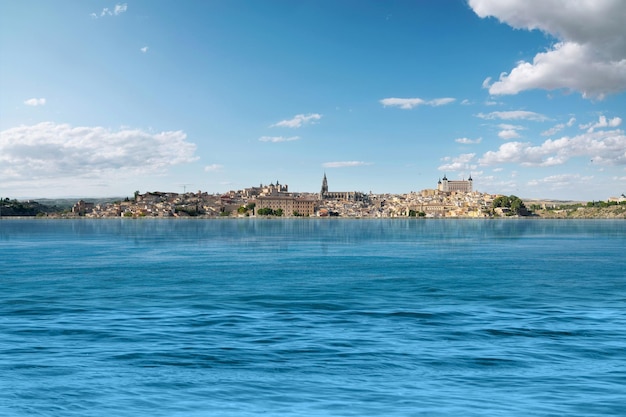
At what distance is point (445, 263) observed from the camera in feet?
143

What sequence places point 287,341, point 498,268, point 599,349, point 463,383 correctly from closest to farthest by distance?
point 463,383
point 599,349
point 287,341
point 498,268

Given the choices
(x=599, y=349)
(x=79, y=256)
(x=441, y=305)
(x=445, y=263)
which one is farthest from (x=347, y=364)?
(x=79, y=256)

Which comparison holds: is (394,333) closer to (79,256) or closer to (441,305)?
(441,305)

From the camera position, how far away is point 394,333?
17.1 meters

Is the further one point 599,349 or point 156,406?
point 599,349

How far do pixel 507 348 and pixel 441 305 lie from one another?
25.7 ft

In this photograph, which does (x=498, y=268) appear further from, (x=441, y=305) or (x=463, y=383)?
(x=463, y=383)

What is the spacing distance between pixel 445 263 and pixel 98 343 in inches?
1260

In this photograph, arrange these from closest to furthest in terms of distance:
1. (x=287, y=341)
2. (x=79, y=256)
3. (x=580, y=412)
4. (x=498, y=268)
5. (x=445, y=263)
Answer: (x=580, y=412)
(x=287, y=341)
(x=498, y=268)
(x=445, y=263)
(x=79, y=256)

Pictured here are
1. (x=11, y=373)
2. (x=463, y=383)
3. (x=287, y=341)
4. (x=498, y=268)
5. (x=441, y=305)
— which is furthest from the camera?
(x=498, y=268)

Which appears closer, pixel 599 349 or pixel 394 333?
pixel 599 349

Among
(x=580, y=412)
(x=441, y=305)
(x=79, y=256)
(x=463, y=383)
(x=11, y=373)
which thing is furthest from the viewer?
(x=79, y=256)

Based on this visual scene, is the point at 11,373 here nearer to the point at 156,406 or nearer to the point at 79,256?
the point at 156,406

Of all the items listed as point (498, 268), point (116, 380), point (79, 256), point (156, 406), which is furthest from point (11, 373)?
point (79, 256)
